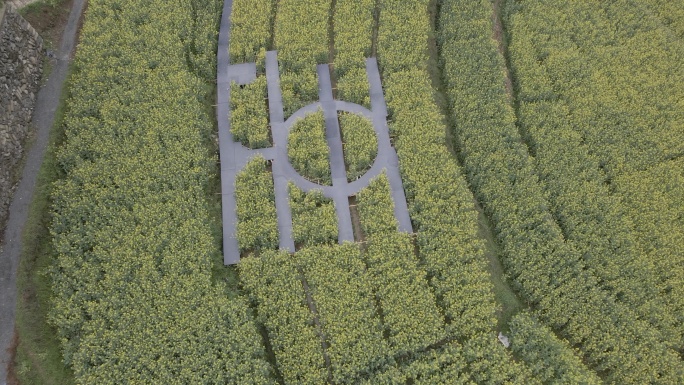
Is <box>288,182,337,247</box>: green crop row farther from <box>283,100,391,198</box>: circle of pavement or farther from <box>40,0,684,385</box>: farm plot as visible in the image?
<box>283,100,391,198</box>: circle of pavement

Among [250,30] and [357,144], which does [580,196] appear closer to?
[357,144]

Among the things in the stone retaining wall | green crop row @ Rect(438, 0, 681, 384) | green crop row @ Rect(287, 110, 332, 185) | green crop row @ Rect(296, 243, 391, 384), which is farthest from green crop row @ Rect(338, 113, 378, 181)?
the stone retaining wall

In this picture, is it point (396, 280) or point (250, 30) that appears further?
point (250, 30)

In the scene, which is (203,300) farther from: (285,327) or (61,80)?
(61,80)

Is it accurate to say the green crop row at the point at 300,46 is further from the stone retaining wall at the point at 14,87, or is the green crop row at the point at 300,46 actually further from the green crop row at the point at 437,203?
the stone retaining wall at the point at 14,87

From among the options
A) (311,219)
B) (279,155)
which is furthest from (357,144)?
(311,219)

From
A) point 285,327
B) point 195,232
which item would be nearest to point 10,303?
point 195,232
